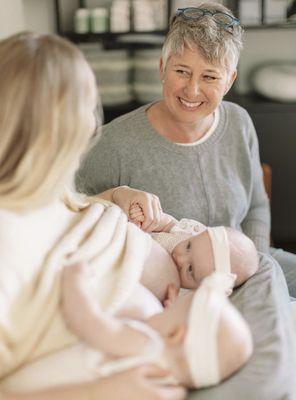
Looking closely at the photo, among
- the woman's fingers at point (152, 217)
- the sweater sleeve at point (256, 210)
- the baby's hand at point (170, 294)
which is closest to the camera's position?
the baby's hand at point (170, 294)

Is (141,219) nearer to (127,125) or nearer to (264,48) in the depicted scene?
(127,125)

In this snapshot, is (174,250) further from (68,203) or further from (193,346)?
(193,346)

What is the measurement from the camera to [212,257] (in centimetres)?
126

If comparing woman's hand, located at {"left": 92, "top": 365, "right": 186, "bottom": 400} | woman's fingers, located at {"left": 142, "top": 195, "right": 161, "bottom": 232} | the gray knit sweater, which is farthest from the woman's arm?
the gray knit sweater

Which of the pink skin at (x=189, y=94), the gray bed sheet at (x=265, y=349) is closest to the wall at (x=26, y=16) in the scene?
the pink skin at (x=189, y=94)

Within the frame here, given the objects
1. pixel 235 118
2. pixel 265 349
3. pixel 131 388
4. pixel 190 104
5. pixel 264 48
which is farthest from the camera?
pixel 264 48

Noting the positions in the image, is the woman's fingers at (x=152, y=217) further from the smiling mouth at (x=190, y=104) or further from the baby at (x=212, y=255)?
the smiling mouth at (x=190, y=104)

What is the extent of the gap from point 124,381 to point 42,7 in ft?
8.85

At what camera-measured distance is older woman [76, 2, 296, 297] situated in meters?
1.65

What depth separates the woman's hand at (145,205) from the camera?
4.61 feet

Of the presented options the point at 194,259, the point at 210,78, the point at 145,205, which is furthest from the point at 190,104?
the point at 194,259

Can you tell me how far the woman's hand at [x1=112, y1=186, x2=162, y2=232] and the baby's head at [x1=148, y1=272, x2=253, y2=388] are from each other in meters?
0.45

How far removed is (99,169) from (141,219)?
0.45 meters

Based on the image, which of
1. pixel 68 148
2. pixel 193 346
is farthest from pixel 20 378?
pixel 68 148
